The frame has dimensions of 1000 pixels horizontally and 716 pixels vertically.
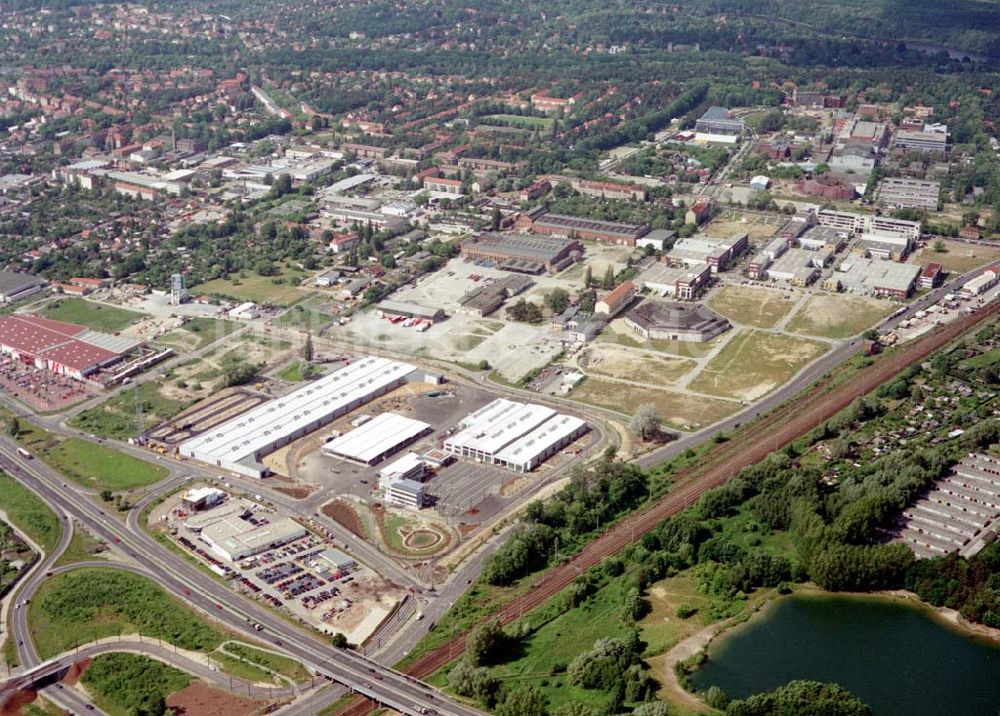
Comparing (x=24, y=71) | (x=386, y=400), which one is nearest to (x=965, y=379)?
(x=386, y=400)

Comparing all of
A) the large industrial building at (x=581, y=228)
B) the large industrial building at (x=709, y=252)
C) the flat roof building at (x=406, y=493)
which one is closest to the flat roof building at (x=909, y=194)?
the large industrial building at (x=709, y=252)

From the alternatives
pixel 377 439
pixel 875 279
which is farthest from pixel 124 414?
pixel 875 279

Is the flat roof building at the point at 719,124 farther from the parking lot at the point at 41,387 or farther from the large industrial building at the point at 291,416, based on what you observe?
the parking lot at the point at 41,387

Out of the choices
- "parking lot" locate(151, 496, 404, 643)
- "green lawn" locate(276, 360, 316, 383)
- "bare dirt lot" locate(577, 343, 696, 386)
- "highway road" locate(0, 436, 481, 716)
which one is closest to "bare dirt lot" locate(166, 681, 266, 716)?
"highway road" locate(0, 436, 481, 716)

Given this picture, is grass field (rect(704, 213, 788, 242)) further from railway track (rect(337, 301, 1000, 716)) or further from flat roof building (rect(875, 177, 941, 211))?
railway track (rect(337, 301, 1000, 716))

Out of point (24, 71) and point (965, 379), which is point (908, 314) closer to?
point (965, 379)

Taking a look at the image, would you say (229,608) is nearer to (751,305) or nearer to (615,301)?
(615,301)
